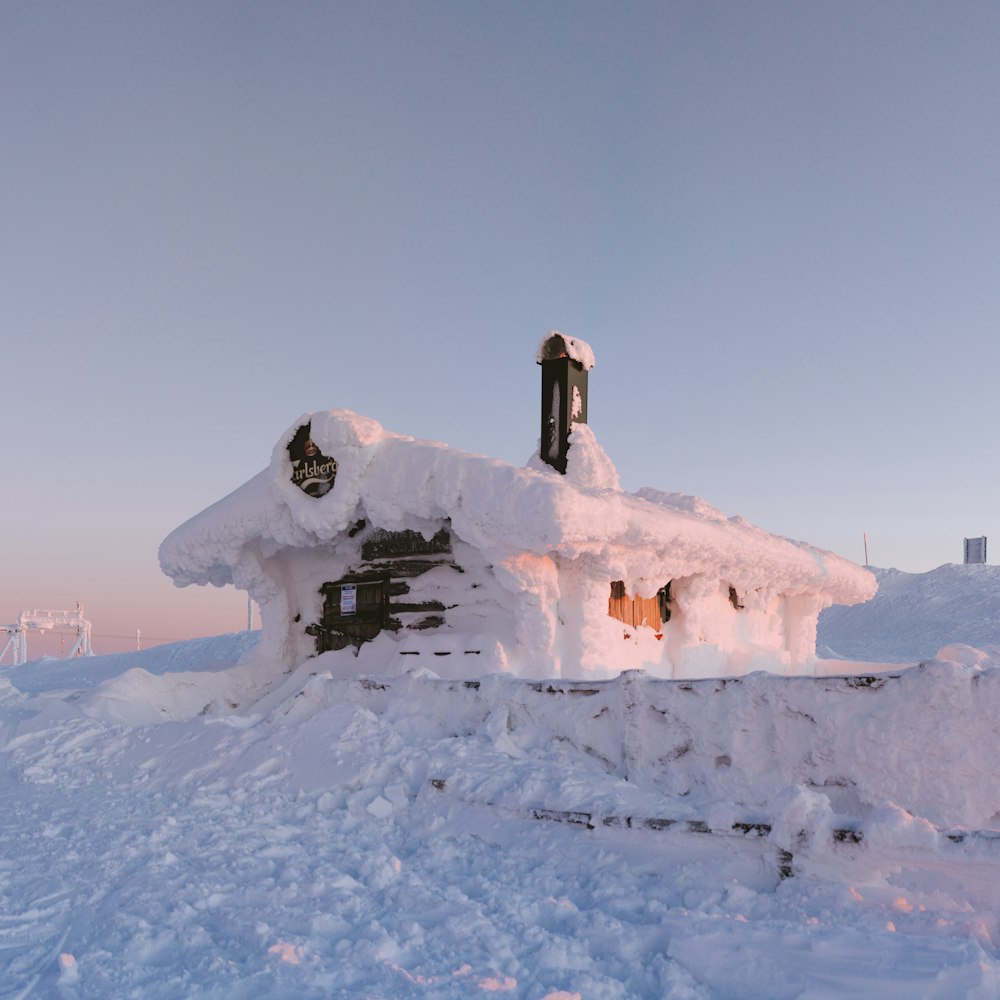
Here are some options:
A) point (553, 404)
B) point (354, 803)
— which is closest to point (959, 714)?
point (354, 803)

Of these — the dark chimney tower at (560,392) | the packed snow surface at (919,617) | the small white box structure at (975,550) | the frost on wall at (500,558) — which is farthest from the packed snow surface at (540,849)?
the small white box structure at (975,550)

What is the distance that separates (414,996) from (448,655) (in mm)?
7090

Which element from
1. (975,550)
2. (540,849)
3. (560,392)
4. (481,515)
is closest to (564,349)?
(560,392)

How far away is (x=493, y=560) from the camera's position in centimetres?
929

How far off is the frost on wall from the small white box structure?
30495 millimetres

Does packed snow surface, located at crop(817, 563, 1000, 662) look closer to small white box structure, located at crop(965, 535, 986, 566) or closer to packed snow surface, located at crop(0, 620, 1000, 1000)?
small white box structure, located at crop(965, 535, 986, 566)

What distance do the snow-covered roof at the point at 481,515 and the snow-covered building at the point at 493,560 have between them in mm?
25

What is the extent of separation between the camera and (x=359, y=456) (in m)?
10.5

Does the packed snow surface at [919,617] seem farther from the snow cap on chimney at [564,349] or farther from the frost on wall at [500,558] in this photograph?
the snow cap on chimney at [564,349]

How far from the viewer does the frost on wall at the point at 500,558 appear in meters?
9.23

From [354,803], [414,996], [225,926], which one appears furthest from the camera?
[354,803]

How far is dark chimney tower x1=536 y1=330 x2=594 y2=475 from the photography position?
12500 mm

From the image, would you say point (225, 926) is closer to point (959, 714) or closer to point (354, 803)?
point (354, 803)

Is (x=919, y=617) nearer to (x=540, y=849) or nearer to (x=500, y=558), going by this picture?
(x=500, y=558)
